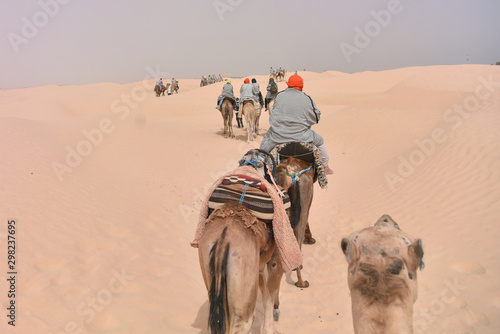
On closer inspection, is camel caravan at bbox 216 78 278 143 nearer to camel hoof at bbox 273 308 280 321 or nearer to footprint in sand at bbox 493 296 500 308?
camel hoof at bbox 273 308 280 321

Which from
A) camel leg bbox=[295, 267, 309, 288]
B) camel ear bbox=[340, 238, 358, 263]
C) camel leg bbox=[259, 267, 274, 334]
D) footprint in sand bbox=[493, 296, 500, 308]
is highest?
camel ear bbox=[340, 238, 358, 263]

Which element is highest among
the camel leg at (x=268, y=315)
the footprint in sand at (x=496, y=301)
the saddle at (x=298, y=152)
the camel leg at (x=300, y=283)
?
the saddle at (x=298, y=152)

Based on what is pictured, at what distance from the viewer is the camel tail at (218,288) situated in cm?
260

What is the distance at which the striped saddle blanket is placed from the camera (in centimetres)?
313

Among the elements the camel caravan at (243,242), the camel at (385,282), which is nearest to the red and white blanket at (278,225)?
the camel caravan at (243,242)

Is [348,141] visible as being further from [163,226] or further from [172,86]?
[172,86]

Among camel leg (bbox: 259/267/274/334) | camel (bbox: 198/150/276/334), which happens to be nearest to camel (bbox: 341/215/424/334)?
camel (bbox: 198/150/276/334)

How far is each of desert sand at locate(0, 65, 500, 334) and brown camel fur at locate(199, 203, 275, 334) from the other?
2000 mm

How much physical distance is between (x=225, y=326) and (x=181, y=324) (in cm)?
208

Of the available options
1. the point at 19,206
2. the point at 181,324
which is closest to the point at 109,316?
the point at 181,324

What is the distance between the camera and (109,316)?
436cm

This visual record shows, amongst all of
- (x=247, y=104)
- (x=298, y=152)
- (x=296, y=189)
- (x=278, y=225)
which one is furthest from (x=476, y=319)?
(x=247, y=104)

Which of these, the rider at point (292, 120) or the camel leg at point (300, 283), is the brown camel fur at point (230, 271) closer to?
the rider at point (292, 120)

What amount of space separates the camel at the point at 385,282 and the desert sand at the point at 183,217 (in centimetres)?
304
